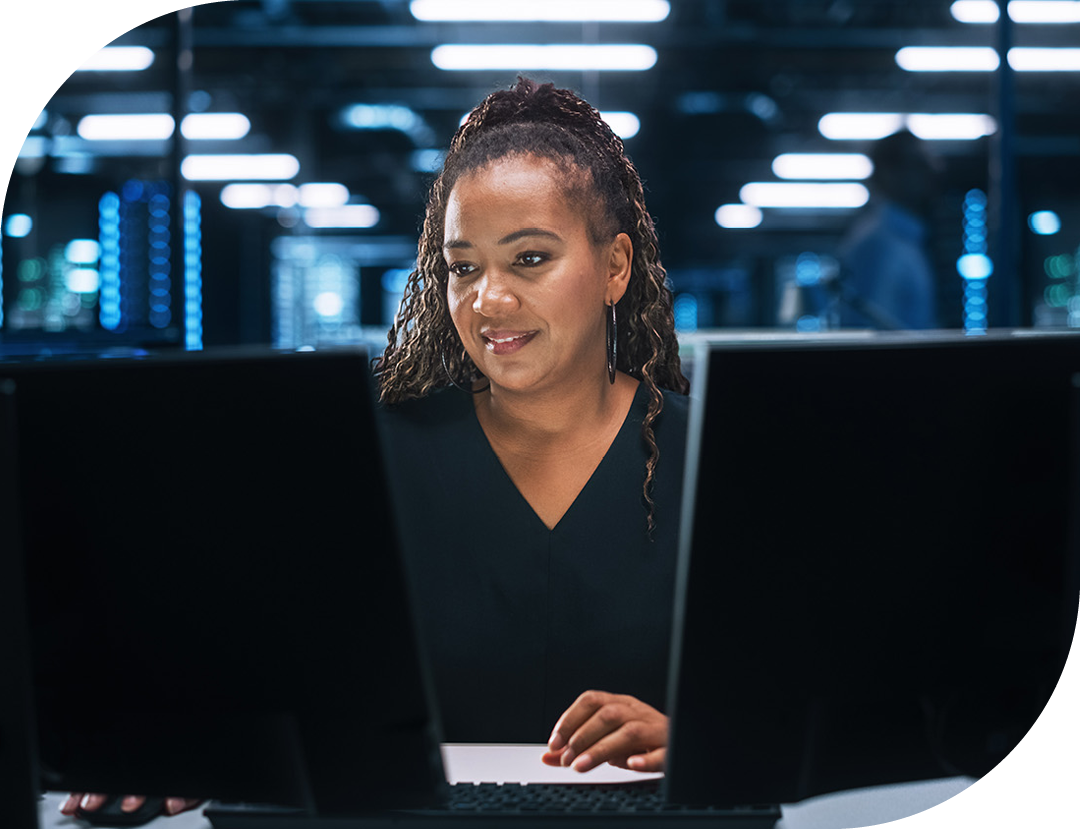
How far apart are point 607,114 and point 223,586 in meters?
3.14

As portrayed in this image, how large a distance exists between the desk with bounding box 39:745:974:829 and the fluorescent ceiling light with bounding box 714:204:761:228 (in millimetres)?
14402

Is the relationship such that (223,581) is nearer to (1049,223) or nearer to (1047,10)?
(1047,10)

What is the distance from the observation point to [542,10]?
18.0 feet

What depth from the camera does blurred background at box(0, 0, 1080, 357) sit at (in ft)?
12.2

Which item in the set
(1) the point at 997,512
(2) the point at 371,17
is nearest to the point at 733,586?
(1) the point at 997,512

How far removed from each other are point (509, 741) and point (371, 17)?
7753 millimetres

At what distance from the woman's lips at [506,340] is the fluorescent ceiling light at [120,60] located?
21.7 ft

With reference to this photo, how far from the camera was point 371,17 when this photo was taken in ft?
26.3

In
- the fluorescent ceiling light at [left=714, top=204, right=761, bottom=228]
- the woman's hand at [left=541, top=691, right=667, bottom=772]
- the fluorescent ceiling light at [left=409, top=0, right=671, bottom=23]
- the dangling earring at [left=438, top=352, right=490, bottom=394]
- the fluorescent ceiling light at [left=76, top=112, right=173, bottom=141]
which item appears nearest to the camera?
the woman's hand at [left=541, top=691, right=667, bottom=772]

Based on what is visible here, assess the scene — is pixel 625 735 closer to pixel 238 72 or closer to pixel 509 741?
pixel 509 741

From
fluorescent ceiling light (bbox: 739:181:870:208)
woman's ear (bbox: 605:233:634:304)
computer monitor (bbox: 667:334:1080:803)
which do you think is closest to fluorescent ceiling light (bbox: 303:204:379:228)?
fluorescent ceiling light (bbox: 739:181:870:208)

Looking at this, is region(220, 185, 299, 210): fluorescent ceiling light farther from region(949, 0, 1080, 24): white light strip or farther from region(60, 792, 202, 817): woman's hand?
region(60, 792, 202, 817): woman's hand

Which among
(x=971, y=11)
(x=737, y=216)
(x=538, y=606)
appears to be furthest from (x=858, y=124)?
(x=538, y=606)

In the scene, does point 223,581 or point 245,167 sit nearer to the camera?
point 223,581
